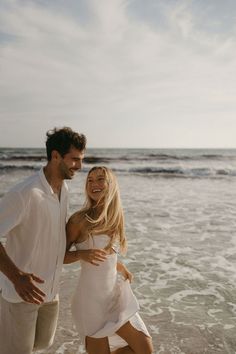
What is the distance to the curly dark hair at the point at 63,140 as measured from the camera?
3021 mm

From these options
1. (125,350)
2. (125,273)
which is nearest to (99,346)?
(125,350)

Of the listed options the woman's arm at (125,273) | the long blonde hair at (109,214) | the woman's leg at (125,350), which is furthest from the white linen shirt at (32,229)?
the woman's leg at (125,350)

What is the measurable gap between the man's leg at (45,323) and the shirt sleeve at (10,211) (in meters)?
0.85

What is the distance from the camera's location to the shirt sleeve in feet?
8.78

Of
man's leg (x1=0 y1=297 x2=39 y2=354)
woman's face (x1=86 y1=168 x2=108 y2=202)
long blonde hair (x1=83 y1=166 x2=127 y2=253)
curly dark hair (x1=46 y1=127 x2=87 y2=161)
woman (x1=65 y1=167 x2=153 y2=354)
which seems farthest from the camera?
woman's face (x1=86 y1=168 x2=108 y2=202)

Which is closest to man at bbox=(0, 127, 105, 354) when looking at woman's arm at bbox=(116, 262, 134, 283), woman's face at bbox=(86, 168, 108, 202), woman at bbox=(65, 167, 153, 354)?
woman at bbox=(65, 167, 153, 354)

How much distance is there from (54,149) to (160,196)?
14047mm

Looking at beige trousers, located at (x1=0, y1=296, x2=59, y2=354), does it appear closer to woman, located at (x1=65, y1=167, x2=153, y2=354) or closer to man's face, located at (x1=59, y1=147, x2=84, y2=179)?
woman, located at (x1=65, y1=167, x2=153, y2=354)

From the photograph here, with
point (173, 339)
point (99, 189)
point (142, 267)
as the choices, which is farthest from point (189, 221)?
point (99, 189)

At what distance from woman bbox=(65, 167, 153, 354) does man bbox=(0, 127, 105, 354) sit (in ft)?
0.50

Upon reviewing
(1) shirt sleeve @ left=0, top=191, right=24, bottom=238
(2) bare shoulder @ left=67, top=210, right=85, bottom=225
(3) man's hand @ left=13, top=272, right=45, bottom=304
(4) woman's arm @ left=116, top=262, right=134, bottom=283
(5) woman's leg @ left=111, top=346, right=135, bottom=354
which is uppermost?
(1) shirt sleeve @ left=0, top=191, right=24, bottom=238

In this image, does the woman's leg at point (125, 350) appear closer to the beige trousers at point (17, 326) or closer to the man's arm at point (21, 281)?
the beige trousers at point (17, 326)

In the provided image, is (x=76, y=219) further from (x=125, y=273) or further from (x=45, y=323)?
(x=45, y=323)

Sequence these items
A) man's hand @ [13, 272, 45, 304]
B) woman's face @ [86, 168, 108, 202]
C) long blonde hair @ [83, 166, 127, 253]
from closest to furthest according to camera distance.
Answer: man's hand @ [13, 272, 45, 304], long blonde hair @ [83, 166, 127, 253], woman's face @ [86, 168, 108, 202]
